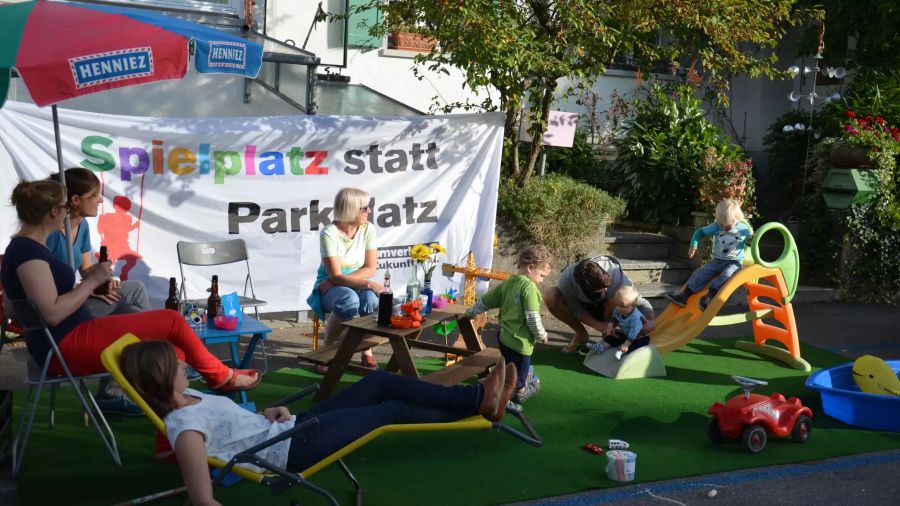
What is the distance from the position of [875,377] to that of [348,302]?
3.62 metres

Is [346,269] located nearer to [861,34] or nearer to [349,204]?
[349,204]

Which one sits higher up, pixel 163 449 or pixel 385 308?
pixel 385 308

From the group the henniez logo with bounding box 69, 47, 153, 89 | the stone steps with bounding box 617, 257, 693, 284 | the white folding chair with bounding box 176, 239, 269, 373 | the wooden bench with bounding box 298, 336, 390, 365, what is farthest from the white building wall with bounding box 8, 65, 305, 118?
the henniez logo with bounding box 69, 47, 153, 89

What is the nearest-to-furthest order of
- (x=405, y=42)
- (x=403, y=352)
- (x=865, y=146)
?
(x=403, y=352) < (x=865, y=146) < (x=405, y=42)

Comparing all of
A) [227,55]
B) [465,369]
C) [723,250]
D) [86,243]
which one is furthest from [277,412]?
[723,250]

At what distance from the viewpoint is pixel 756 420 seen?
5883 mm

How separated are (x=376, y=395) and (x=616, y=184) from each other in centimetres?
815

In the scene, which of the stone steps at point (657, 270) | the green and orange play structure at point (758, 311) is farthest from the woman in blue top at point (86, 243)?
the stone steps at point (657, 270)

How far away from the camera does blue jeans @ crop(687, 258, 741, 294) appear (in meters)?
8.20

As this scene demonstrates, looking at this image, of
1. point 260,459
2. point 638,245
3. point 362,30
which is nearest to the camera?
point 260,459

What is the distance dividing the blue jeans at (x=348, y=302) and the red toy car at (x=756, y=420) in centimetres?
252

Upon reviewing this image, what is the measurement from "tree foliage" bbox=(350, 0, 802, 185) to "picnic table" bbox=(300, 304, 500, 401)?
110 inches

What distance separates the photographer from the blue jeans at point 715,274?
323 inches

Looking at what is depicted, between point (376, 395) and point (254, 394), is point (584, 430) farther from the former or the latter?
point (254, 394)
